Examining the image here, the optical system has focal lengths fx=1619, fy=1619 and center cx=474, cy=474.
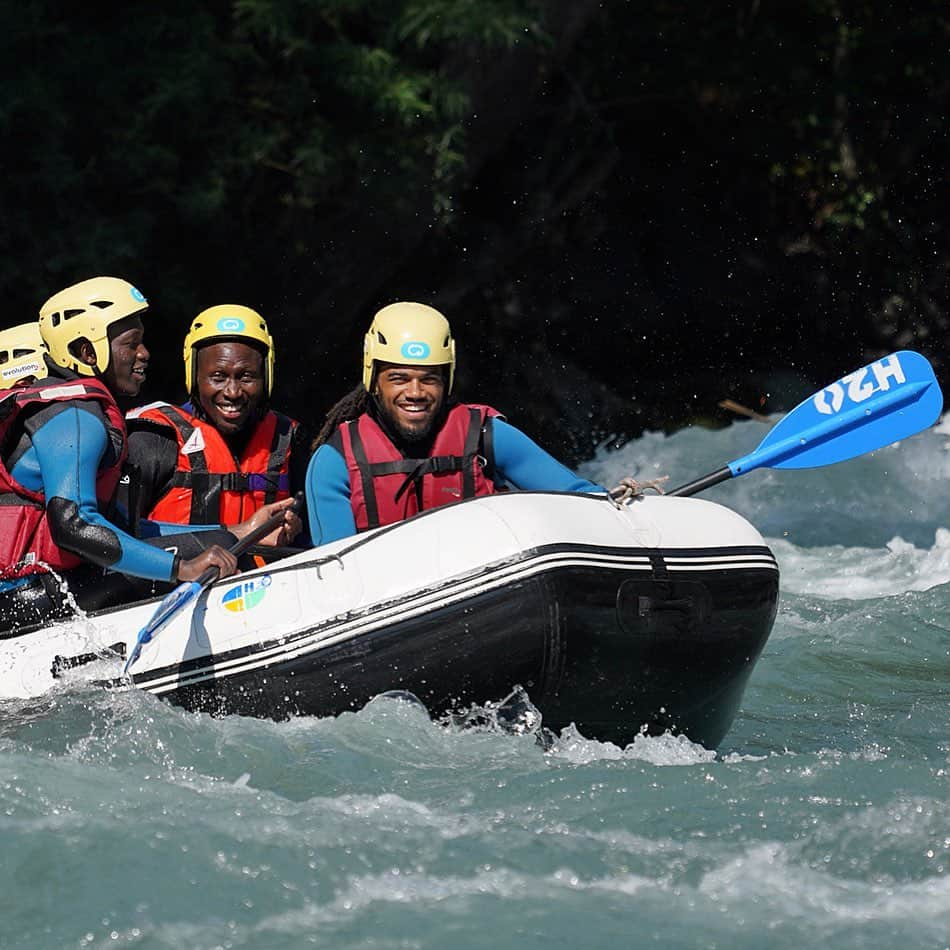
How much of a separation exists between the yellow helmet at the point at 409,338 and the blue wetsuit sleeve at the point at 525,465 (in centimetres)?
27

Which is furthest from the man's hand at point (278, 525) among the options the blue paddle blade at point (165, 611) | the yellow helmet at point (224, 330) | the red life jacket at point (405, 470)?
the yellow helmet at point (224, 330)

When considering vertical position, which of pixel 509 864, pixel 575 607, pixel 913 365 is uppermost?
pixel 913 365

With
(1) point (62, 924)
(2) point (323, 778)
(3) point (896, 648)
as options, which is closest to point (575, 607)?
(2) point (323, 778)

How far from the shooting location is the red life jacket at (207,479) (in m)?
4.77

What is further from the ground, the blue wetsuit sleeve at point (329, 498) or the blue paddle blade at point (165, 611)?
the blue wetsuit sleeve at point (329, 498)

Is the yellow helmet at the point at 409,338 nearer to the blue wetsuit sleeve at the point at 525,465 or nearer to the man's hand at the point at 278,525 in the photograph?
the blue wetsuit sleeve at the point at 525,465

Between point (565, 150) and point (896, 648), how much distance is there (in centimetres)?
623

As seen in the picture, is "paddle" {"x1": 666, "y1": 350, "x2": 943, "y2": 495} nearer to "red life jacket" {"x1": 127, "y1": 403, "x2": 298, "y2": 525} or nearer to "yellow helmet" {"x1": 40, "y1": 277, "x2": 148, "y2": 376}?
"red life jacket" {"x1": 127, "y1": 403, "x2": 298, "y2": 525}

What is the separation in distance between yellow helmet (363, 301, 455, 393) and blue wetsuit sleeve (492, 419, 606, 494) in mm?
273

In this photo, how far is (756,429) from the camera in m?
9.59

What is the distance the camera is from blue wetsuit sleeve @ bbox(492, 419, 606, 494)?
4422 mm

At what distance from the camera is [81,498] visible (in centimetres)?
401

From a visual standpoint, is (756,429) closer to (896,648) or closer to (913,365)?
(896,648)

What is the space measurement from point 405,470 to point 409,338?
348 millimetres
